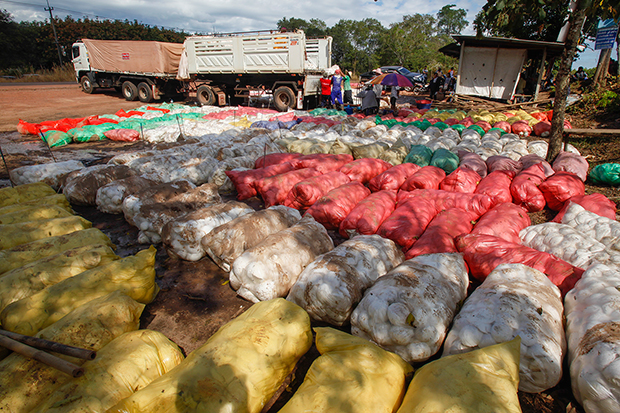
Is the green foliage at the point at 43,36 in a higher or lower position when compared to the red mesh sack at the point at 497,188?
higher

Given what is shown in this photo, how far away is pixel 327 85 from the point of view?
42.9 feet

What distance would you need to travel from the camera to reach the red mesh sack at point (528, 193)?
4348mm

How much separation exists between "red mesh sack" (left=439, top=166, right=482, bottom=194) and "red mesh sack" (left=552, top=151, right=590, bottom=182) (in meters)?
2.00

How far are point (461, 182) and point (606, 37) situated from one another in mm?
13364

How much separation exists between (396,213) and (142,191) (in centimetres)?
338

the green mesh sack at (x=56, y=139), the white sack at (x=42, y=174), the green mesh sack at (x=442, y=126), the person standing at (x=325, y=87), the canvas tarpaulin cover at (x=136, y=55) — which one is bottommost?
the white sack at (x=42, y=174)

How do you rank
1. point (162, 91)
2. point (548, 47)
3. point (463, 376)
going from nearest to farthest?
point (463, 376) < point (548, 47) < point (162, 91)

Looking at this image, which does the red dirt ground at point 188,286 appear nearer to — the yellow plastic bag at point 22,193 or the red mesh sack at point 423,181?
the yellow plastic bag at point 22,193

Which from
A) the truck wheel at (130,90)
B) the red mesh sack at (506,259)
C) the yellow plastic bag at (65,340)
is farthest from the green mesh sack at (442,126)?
the truck wheel at (130,90)

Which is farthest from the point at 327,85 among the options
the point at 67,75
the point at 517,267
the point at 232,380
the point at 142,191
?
the point at 67,75

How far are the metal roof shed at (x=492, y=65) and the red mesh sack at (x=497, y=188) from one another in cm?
1088

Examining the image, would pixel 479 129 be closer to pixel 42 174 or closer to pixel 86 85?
pixel 42 174

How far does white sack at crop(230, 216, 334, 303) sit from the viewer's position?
2.69 m

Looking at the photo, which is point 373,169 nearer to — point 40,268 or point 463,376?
point 463,376
